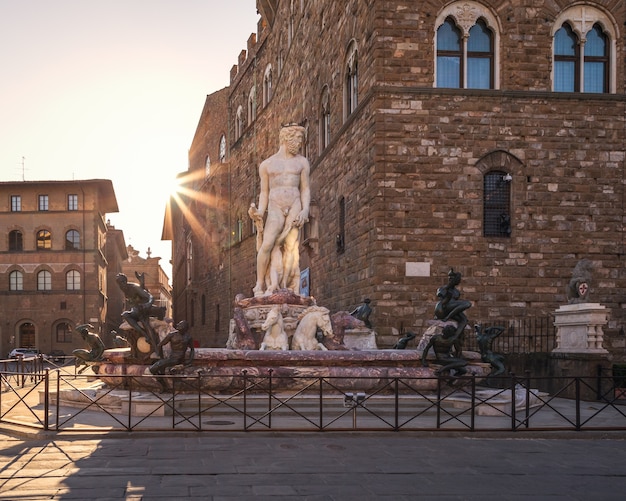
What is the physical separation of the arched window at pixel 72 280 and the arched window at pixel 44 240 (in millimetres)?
2335

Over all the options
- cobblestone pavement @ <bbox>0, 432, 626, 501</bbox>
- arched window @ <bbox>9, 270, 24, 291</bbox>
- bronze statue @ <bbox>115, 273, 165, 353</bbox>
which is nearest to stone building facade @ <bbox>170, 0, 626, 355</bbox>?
bronze statue @ <bbox>115, 273, 165, 353</bbox>

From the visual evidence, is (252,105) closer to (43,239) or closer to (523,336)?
(43,239)

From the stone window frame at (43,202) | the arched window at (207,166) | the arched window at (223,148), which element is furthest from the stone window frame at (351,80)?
the stone window frame at (43,202)

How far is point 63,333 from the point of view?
49.5 metres

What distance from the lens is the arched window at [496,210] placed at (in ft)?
58.4

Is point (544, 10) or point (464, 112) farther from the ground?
point (544, 10)

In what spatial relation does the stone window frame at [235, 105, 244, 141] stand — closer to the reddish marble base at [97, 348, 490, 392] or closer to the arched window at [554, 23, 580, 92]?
the arched window at [554, 23, 580, 92]

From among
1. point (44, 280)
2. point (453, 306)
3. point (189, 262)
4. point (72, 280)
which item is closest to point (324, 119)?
point (453, 306)

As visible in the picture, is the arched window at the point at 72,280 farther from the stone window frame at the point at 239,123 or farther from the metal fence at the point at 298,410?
the metal fence at the point at 298,410

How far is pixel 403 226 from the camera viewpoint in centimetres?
1752

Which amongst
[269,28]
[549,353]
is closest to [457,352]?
[549,353]

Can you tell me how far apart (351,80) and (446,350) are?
10.9m

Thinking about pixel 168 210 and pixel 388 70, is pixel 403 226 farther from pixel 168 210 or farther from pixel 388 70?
pixel 168 210

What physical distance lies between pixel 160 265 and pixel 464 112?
9698 centimetres
